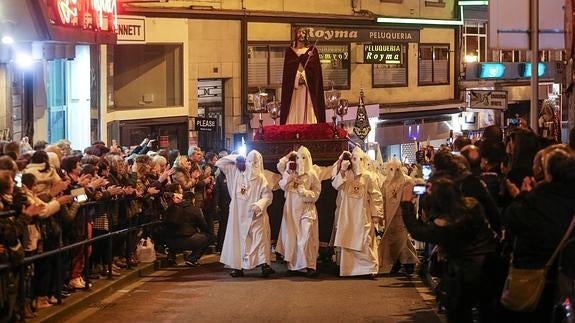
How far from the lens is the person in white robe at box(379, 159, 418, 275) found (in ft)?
56.2

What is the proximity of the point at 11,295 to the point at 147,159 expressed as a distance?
22.9ft

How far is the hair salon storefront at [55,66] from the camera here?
18.1 m

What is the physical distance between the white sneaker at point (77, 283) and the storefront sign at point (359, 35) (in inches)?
770

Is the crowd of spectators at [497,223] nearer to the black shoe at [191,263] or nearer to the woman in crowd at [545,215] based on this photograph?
the woman in crowd at [545,215]

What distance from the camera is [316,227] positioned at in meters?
17.3

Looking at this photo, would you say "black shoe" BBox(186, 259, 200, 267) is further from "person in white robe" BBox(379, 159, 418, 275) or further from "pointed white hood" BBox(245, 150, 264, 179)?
"person in white robe" BBox(379, 159, 418, 275)

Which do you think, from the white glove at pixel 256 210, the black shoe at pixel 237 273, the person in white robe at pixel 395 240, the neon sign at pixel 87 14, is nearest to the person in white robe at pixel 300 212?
the white glove at pixel 256 210

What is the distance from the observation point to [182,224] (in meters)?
18.2

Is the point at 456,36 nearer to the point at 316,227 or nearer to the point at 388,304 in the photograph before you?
the point at 316,227

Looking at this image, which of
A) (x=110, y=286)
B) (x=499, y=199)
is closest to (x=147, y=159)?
(x=110, y=286)

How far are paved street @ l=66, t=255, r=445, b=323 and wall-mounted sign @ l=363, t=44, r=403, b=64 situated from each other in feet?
67.0

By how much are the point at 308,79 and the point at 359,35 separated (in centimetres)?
1741

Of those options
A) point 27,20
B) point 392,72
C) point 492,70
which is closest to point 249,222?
point 27,20

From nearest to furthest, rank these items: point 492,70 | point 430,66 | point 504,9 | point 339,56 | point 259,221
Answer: point 504,9 → point 259,221 → point 492,70 → point 339,56 → point 430,66
